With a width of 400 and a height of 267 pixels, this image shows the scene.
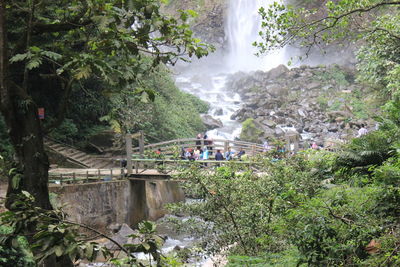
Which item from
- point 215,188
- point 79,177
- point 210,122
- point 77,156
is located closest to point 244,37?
point 210,122

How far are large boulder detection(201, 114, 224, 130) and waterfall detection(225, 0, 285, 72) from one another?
61.6 feet

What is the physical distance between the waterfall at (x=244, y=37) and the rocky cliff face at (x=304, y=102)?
690cm

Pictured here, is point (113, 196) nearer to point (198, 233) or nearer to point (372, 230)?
point (198, 233)

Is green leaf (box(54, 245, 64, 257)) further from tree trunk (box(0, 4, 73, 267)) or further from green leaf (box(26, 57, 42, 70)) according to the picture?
green leaf (box(26, 57, 42, 70))

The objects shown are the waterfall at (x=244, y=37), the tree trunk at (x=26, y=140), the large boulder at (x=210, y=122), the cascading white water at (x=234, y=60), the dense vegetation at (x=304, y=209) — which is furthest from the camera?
the waterfall at (x=244, y=37)

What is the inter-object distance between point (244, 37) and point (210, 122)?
2276 cm

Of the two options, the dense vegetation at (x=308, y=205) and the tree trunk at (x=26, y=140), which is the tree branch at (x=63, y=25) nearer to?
the tree trunk at (x=26, y=140)

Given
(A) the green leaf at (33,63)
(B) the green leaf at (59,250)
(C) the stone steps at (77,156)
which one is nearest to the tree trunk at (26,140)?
(A) the green leaf at (33,63)

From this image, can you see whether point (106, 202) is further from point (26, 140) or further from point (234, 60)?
point (234, 60)

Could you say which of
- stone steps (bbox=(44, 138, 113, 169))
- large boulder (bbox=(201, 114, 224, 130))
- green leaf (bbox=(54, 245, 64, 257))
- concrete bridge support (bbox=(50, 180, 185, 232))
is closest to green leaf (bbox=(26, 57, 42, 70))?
green leaf (bbox=(54, 245, 64, 257))

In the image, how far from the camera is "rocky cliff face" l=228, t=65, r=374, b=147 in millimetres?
25672

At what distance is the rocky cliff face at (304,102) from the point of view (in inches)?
1011

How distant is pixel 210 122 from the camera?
28219 mm

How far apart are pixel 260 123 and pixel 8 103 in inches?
933
